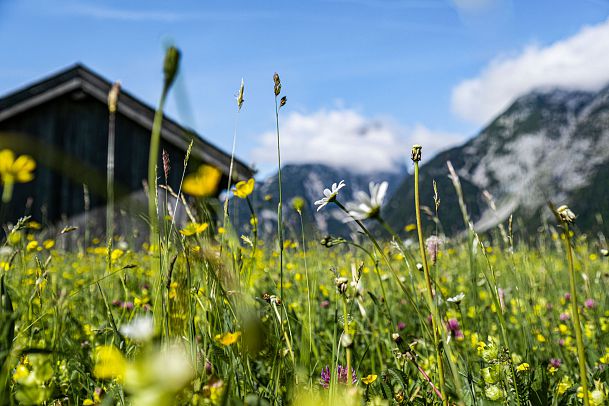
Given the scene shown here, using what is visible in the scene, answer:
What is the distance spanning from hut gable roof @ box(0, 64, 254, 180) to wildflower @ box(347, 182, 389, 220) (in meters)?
9.07

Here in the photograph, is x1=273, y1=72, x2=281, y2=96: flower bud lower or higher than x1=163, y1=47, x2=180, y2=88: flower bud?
higher

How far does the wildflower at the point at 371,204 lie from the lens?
0.78 meters

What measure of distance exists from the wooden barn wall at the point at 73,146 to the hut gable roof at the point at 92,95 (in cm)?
33

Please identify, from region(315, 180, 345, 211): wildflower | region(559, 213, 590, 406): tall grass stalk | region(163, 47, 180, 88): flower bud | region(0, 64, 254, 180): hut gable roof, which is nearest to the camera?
region(163, 47, 180, 88): flower bud

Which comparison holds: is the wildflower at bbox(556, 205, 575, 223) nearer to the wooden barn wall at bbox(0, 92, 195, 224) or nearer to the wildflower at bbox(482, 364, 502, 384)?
the wildflower at bbox(482, 364, 502, 384)

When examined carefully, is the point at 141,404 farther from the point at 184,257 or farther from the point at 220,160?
the point at 220,160

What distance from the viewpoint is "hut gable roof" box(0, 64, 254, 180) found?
388 inches

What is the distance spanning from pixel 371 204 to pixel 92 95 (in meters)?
10.8

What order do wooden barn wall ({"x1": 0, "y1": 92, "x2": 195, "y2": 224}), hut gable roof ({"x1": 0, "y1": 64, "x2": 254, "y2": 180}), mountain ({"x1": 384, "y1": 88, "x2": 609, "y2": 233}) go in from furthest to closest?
mountain ({"x1": 384, "y1": 88, "x2": 609, "y2": 233})
wooden barn wall ({"x1": 0, "y1": 92, "x2": 195, "y2": 224})
hut gable roof ({"x1": 0, "y1": 64, "x2": 254, "y2": 180})

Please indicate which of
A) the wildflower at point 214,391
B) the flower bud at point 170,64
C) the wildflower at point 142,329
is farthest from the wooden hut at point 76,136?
the flower bud at point 170,64

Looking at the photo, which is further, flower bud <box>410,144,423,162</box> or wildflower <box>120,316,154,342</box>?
flower bud <box>410,144,423,162</box>

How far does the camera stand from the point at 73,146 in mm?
10391

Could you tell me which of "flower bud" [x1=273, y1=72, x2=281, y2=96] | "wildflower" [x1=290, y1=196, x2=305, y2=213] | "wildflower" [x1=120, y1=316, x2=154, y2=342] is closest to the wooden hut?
"wildflower" [x1=290, y1=196, x2=305, y2=213]

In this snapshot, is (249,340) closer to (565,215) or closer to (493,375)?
(565,215)
